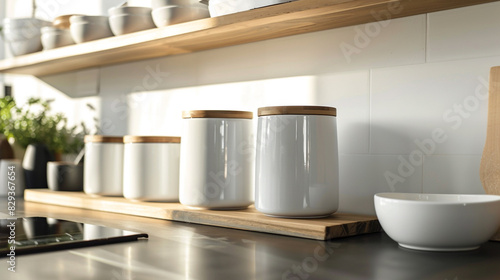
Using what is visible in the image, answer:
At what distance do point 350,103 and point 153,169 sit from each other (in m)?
0.53

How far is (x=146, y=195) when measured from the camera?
1477 millimetres

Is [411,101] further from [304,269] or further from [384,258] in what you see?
[304,269]

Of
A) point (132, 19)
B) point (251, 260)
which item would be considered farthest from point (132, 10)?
point (251, 260)

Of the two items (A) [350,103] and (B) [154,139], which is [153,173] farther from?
(A) [350,103]

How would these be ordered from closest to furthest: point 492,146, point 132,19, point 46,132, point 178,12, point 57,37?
point 492,146 < point 178,12 < point 132,19 < point 57,37 < point 46,132

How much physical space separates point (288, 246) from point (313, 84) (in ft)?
1.68

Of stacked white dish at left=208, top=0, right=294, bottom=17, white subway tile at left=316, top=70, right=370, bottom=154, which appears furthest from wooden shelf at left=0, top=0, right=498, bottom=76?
white subway tile at left=316, top=70, right=370, bottom=154

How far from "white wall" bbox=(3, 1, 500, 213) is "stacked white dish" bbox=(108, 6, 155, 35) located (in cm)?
21

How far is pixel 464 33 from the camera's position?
3.71 feet

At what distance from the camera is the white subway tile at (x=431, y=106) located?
1.11 metres

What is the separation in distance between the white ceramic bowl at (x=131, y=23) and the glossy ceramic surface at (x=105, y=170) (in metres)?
0.33

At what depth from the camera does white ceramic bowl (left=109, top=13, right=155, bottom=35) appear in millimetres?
1525

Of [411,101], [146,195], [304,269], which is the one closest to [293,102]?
[411,101]

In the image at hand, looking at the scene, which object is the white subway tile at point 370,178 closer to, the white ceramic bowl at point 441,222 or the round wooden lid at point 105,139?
the white ceramic bowl at point 441,222
